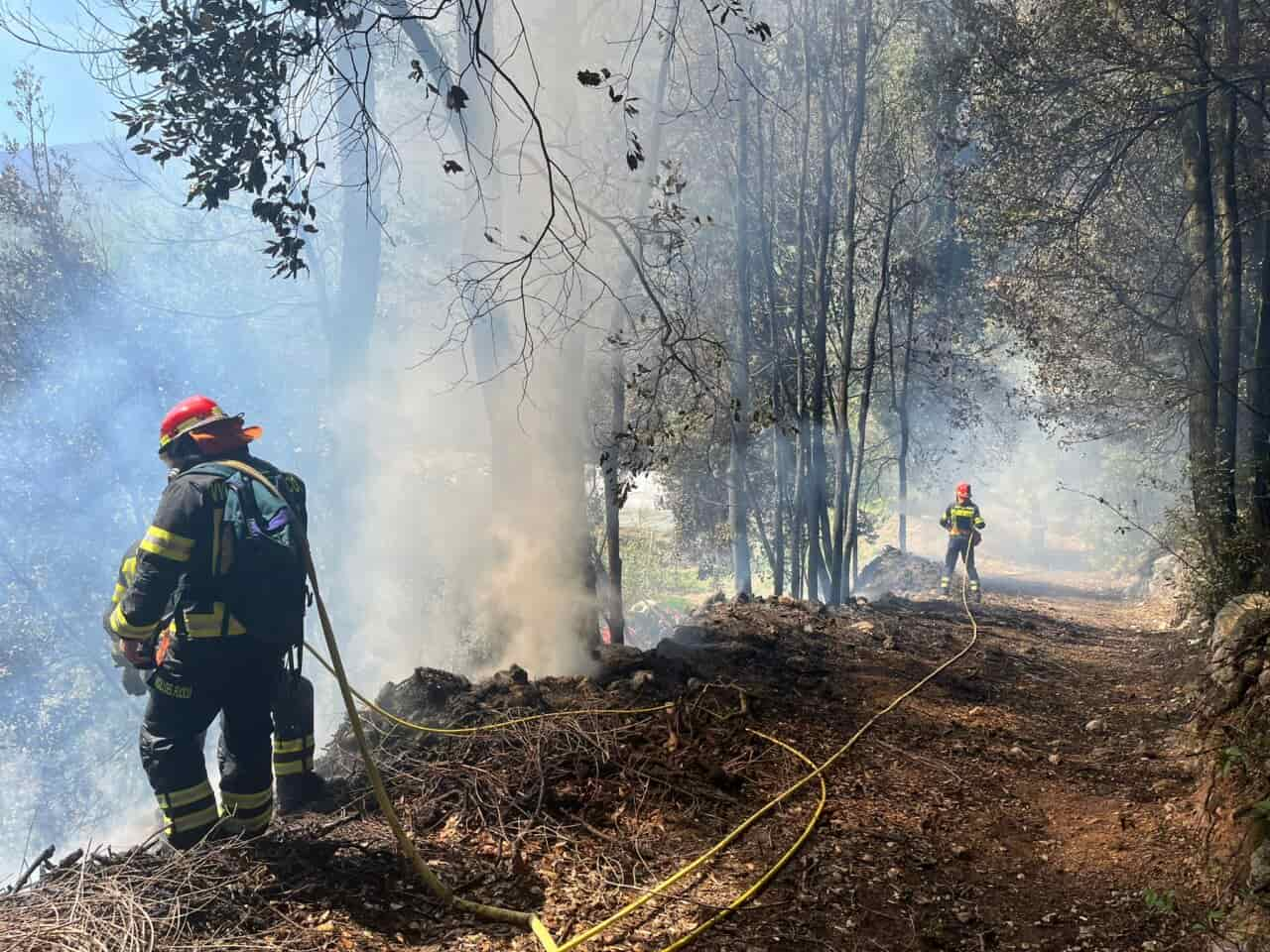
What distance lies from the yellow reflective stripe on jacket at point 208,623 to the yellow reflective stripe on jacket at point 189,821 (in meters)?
0.74

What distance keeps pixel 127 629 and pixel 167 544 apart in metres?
0.40

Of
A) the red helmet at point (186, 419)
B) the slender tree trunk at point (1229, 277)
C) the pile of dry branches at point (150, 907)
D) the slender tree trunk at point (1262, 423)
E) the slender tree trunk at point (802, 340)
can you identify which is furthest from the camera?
the slender tree trunk at point (802, 340)

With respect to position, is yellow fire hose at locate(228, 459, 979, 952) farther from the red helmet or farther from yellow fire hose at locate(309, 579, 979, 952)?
the red helmet

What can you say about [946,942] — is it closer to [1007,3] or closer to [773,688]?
[773,688]

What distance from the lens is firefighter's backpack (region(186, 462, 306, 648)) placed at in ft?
13.2

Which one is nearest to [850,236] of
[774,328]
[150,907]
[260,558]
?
[774,328]

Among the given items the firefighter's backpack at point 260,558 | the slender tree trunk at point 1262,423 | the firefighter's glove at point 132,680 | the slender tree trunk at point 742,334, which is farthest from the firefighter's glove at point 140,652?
the slender tree trunk at point 742,334

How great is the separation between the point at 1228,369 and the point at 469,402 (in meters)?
14.5

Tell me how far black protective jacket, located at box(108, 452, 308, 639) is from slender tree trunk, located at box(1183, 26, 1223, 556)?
781cm

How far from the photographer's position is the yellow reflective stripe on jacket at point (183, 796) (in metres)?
3.83

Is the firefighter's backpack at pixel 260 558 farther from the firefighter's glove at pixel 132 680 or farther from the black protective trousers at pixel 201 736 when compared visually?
the firefighter's glove at pixel 132 680

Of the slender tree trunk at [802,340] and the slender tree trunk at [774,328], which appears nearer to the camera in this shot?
the slender tree trunk at [802,340]

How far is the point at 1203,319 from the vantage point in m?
8.79

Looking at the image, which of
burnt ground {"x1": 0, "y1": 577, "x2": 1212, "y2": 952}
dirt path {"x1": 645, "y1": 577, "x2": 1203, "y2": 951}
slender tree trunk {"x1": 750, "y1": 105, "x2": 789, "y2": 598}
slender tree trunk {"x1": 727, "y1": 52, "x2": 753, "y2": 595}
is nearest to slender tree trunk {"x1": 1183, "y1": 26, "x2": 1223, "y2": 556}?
dirt path {"x1": 645, "y1": 577, "x2": 1203, "y2": 951}
